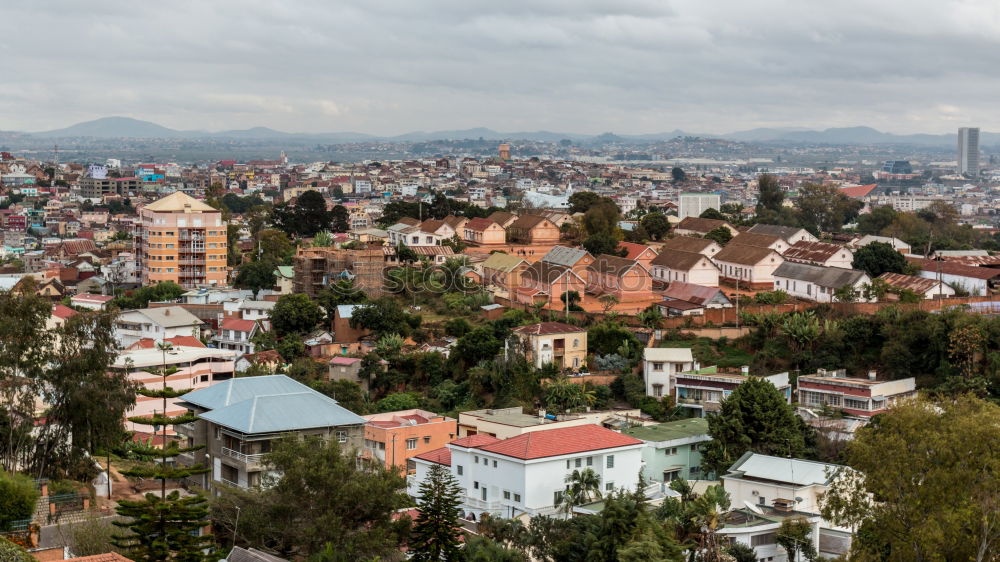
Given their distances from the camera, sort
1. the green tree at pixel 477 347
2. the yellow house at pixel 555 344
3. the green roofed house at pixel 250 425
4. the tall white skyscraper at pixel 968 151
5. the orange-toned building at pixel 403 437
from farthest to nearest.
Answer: the tall white skyscraper at pixel 968 151 → the green tree at pixel 477 347 → the yellow house at pixel 555 344 → the orange-toned building at pixel 403 437 → the green roofed house at pixel 250 425

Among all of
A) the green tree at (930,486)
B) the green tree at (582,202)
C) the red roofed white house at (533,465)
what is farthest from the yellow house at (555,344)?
the green tree at (582,202)

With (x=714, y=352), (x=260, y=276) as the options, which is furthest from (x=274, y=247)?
(x=714, y=352)

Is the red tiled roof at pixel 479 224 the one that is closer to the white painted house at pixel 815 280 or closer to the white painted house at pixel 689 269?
the white painted house at pixel 689 269

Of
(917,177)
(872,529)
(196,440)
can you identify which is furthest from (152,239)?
(917,177)

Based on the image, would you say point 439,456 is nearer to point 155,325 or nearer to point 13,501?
point 13,501

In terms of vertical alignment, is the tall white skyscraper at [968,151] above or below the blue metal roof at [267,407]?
above

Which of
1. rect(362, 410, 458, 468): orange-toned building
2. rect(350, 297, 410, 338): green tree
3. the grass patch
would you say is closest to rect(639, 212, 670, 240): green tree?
rect(350, 297, 410, 338): green tree

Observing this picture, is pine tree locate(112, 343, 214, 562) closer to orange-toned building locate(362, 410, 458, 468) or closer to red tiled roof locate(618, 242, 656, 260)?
orange-toned building locate(362, 410, 458, 468)
